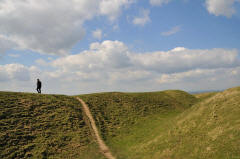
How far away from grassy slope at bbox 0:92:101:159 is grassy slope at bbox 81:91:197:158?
3977mm

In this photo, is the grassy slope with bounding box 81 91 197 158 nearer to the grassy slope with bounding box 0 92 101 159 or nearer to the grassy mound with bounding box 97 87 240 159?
the grassy mound with bounding box 97 87 240 159

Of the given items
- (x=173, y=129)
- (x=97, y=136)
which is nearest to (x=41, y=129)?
(x=97, y=136)

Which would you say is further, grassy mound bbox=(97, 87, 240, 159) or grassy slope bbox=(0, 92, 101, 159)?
grassy slope bbox=(0, 92, 101, 159)

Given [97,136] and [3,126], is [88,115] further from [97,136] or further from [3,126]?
[3,126]

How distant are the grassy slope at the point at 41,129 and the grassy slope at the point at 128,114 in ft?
13.0

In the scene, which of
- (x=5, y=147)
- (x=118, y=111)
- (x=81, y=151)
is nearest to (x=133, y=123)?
(x=118, y=111)

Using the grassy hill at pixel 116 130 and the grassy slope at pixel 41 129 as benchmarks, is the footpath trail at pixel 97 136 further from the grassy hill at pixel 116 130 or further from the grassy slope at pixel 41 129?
the grassy slope at pixel 41 129

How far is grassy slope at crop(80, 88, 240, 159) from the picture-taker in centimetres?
1769

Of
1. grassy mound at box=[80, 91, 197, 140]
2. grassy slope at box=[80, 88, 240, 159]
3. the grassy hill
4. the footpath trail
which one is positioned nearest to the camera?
grassy slope at box=[80, 88, 240, 159]

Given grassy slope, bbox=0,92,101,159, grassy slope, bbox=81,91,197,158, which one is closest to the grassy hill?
grassy slope, bbox=0,92,101,159

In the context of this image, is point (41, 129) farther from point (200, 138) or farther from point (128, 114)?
point (200, 138)

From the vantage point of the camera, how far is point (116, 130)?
31.7 m

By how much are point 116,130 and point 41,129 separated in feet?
42.7

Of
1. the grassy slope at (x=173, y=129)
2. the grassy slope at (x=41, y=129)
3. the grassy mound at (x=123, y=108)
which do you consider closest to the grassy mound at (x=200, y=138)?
the grassy slope at (x=173, y=129)
